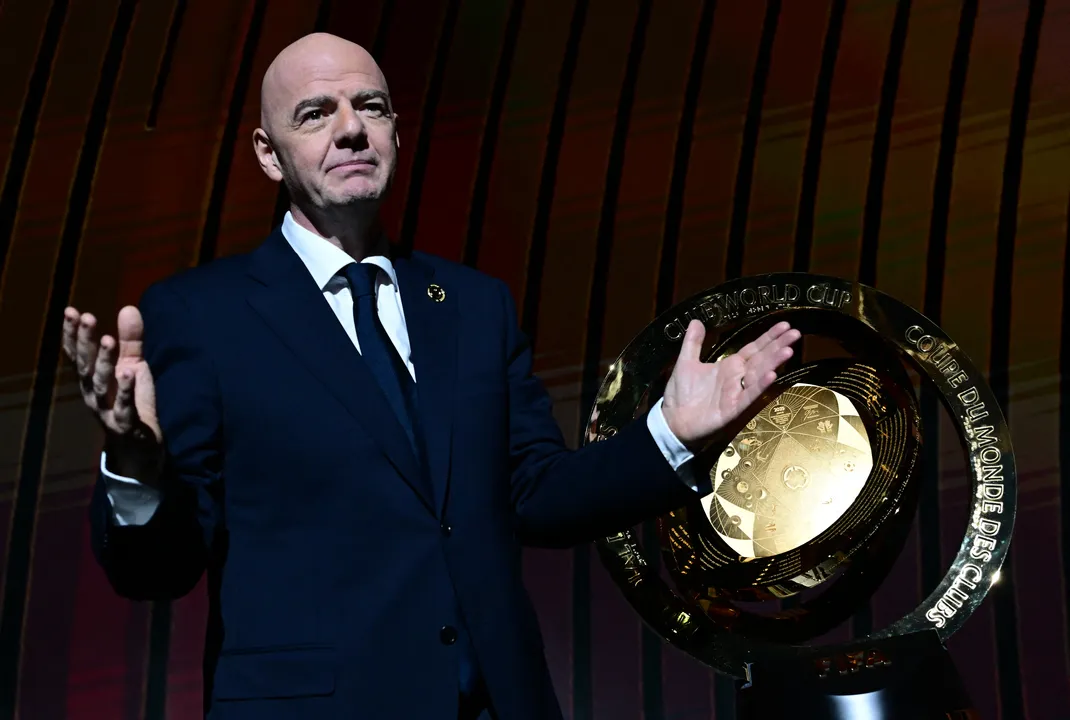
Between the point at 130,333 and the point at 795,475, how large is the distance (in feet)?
3.57

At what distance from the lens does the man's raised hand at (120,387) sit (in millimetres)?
1416

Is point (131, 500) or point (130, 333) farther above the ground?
point (130, 333)

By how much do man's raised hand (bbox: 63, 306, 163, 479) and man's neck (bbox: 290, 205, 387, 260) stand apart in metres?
0.44

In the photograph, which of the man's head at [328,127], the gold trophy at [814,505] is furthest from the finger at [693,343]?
the man's head at [328,127]

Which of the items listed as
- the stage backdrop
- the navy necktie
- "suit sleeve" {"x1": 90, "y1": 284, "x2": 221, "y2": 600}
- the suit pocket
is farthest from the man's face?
the stage backdrop

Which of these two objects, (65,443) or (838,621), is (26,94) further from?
(838,621)

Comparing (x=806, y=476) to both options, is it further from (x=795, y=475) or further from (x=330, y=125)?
(x=330, y=125)

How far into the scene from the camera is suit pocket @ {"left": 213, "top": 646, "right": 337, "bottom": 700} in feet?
5.20

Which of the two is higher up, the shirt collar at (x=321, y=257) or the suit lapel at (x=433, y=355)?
the shirt collar at (x=321, y=257)

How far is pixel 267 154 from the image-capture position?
1975 millimetres

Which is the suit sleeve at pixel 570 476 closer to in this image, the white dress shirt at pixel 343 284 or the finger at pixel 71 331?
the white dress shirt at pixel 343 284

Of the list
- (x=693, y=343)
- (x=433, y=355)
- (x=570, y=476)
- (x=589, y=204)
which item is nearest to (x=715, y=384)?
(x=693, y=343)

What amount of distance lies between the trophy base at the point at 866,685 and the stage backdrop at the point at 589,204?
1.14 metres

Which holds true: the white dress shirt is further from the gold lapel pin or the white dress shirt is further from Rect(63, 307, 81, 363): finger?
Rect(63, 307, 81, 363): finger
